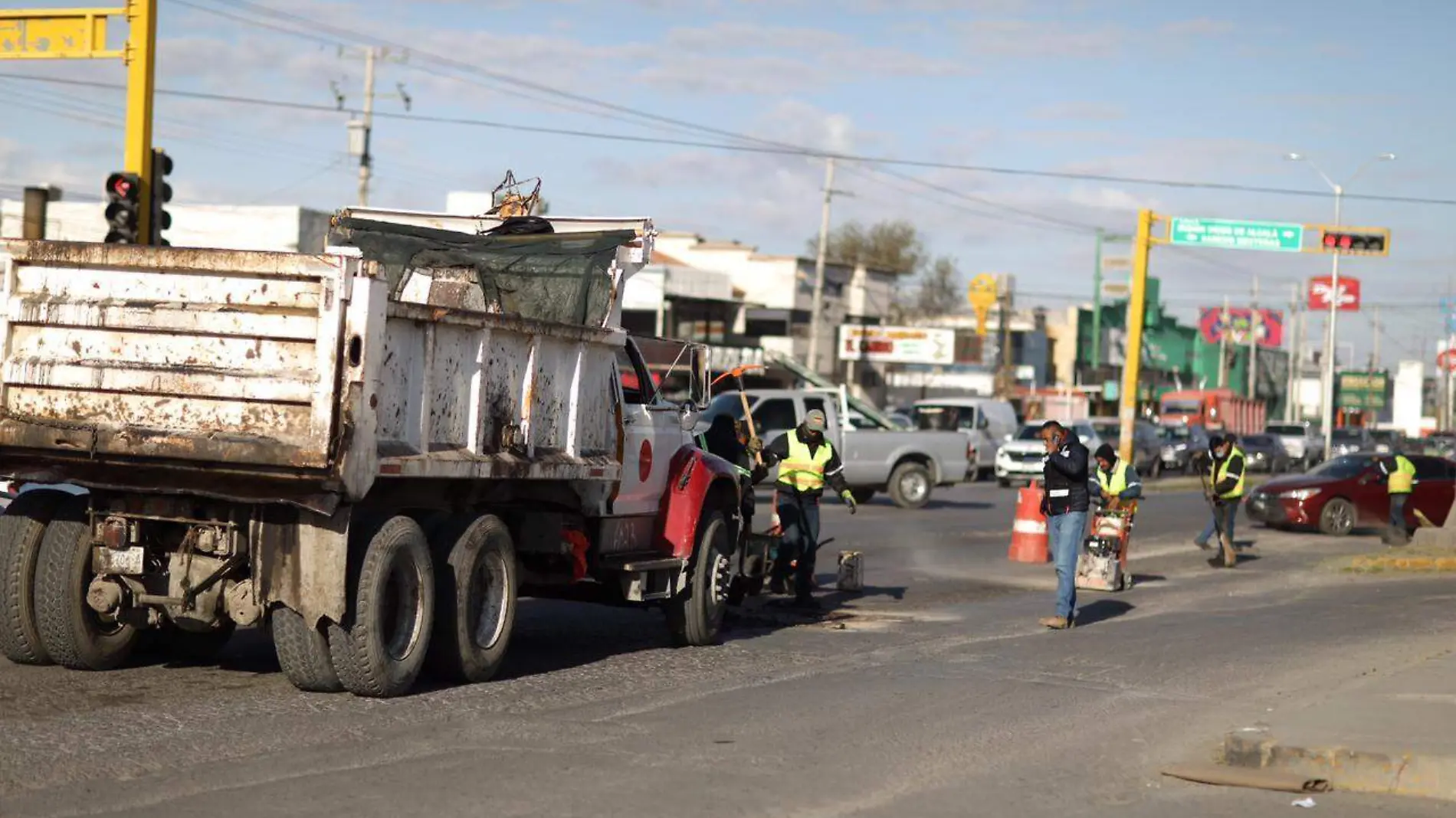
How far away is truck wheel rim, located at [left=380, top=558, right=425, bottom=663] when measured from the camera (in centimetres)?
959

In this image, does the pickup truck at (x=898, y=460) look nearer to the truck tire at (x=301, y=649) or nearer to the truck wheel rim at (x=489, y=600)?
the truck wheel rim at (x=489, y=600)

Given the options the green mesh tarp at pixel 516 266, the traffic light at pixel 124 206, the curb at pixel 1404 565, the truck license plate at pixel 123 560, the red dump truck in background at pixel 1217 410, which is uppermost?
the traffic light at pixel 124 206

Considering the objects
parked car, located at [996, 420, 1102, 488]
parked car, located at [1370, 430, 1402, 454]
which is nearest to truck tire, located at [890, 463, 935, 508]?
parked car, located at [996, 420, 1102, 488]

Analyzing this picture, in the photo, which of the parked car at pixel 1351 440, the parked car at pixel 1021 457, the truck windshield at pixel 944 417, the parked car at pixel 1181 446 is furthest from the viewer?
the parked car at pixel 1351 440

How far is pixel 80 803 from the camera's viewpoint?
269 inches

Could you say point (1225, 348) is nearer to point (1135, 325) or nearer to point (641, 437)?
point (1135, 325)

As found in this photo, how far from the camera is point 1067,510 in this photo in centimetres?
1453

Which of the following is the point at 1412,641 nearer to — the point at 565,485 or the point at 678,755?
the point at 565,485

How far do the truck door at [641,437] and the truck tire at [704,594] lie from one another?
0.50 meters

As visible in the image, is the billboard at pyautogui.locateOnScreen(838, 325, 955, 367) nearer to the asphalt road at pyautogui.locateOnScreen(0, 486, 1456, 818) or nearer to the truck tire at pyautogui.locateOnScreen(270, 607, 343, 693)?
the asphalt road at pyautogui.locateOnScreen(0, 486, 1456, 818)

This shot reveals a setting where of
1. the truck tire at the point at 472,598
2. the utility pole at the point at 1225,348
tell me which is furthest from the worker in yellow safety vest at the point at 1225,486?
the utility pole at the point at 1225,348

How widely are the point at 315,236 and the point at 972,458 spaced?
24.5 meters

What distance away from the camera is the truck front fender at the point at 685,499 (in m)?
12.6

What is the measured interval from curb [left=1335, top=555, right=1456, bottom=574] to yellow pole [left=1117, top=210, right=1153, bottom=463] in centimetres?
1342
